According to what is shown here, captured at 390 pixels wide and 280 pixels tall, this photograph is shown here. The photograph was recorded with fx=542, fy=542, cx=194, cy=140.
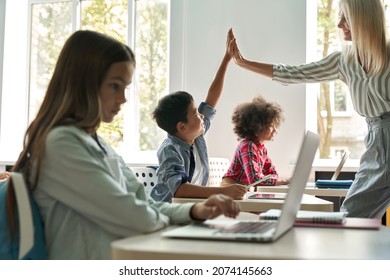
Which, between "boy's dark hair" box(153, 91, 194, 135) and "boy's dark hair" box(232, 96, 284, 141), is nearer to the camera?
"boy's dark hair" box(153, 91, 194, 135)

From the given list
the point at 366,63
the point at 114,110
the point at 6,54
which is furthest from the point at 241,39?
the point at 114,110

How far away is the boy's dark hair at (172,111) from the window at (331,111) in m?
1.98

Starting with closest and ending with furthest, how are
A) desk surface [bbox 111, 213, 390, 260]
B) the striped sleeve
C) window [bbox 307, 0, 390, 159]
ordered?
1. desk surface [bbox 111, 213, 390, 260]
2. the striped sleeve
3. window [bbox 307, 0, 390, 159]

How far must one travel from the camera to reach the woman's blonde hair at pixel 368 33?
7.48 ft

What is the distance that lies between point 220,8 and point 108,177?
129 inches

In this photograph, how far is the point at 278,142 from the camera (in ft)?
12.8

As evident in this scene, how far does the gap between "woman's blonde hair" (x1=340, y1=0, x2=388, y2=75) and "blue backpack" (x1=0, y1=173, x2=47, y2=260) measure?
171 cm

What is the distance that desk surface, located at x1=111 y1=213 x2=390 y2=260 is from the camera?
80 centimetres

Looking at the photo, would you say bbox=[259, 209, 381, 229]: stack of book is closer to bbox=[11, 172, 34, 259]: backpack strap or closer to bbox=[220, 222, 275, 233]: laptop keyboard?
bbox=[220, 222, 275, 233]: laptop keyboard

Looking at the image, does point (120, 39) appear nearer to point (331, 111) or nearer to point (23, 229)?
point (331, 111)

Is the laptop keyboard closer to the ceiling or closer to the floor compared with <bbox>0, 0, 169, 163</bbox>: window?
closer to the floor

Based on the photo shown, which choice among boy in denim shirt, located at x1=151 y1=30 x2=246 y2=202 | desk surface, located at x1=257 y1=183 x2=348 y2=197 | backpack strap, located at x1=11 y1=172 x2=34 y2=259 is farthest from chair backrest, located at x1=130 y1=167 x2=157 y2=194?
backpack strap, located at x1=11 y1=172 x2=34 y2=259

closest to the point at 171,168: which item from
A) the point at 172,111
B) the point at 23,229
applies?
the point at 172,111
